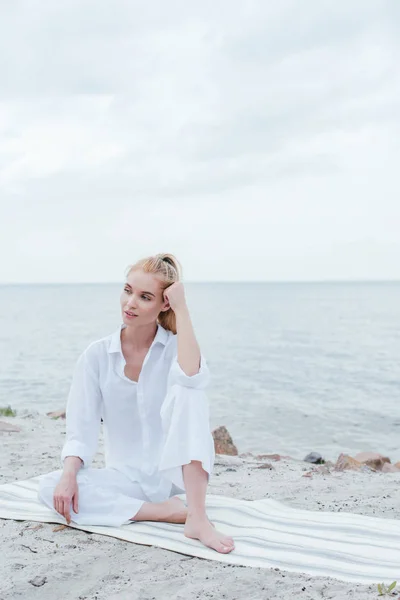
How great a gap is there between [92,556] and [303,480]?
2.51m

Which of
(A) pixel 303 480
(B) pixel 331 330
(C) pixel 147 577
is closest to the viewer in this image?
(C) pixel 147 577

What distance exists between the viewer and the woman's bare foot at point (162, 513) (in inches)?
163

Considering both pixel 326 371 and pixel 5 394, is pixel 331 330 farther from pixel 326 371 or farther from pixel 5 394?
pixel 5 394

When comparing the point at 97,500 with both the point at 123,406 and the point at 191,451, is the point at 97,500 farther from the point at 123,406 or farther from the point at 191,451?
the point at 191,451

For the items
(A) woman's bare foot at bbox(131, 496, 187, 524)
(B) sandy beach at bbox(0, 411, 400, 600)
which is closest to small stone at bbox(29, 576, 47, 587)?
(B) sandy beach at bbox(0, 411, 400, 600)

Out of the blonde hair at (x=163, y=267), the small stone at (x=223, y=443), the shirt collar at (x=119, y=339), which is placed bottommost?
the small stone at (x=223, y=443)

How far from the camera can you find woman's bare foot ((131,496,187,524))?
13.5ft

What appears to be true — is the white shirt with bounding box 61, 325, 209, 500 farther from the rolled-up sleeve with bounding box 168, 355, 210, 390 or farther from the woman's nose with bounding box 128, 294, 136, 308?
the woman's nose with bounding box 128, 294, 136, 308

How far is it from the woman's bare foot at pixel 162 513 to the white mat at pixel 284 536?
5 cm

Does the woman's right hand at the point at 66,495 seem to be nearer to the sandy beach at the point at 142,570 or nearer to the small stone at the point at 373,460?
the sandy beach at the point at 142,570

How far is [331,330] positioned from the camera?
4453 cm

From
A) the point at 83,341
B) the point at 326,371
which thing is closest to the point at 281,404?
the point at 326,371

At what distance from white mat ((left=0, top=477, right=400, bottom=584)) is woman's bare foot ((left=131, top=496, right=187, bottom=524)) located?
2.1 inches

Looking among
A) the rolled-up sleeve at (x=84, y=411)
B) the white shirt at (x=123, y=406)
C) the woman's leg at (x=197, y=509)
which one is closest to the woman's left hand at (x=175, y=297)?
the white shirt at (x=123, y=406)
